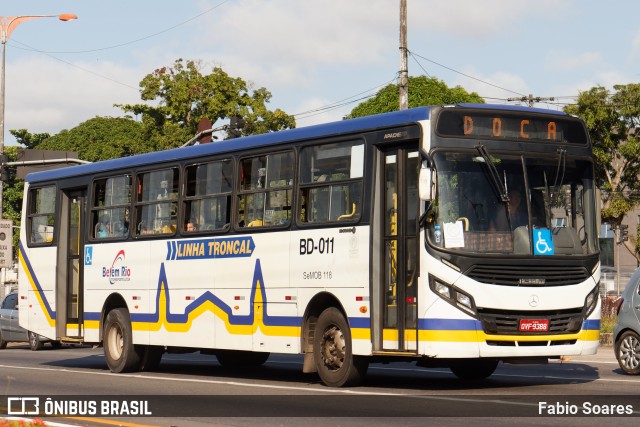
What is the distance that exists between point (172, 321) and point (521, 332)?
7.17m

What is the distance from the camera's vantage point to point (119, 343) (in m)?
21.9

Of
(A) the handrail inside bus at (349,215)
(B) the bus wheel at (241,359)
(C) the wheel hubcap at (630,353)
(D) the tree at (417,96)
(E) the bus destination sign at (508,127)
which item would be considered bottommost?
(B) the bus wheel at (241,359)

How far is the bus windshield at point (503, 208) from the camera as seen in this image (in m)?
15.0

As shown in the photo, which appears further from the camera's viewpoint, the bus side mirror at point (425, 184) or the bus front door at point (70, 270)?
the bus front door at point (70, 270)

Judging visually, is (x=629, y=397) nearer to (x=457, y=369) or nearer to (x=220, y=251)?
(x=457, y=369)

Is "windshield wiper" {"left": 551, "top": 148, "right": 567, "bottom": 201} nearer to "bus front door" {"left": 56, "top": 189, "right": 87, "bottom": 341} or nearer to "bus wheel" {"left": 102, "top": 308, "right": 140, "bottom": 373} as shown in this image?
"bus wheel" {"left": 102, "top": 308, "right": 140, "bottom": 373}

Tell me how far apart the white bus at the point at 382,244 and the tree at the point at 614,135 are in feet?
102

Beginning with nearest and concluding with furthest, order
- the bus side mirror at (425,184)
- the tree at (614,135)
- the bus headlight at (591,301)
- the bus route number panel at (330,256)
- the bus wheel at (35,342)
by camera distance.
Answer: the bus side mirror at (425,184) < the bus headlight at (591,301) < the bus route number panel at (330,256) < the bus wheel at (35,342) < the tree at (614,135)

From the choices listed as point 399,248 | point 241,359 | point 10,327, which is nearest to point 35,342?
point 10,327

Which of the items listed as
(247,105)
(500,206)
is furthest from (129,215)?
(247,105)

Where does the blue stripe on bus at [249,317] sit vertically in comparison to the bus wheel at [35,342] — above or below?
above

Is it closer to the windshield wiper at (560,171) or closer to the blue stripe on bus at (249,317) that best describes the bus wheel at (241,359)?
the blue stripe on bus at (249,317)

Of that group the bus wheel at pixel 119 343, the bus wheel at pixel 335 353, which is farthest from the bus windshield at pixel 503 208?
the bus wheel at pixel 119 343

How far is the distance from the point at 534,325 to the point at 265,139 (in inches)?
210
